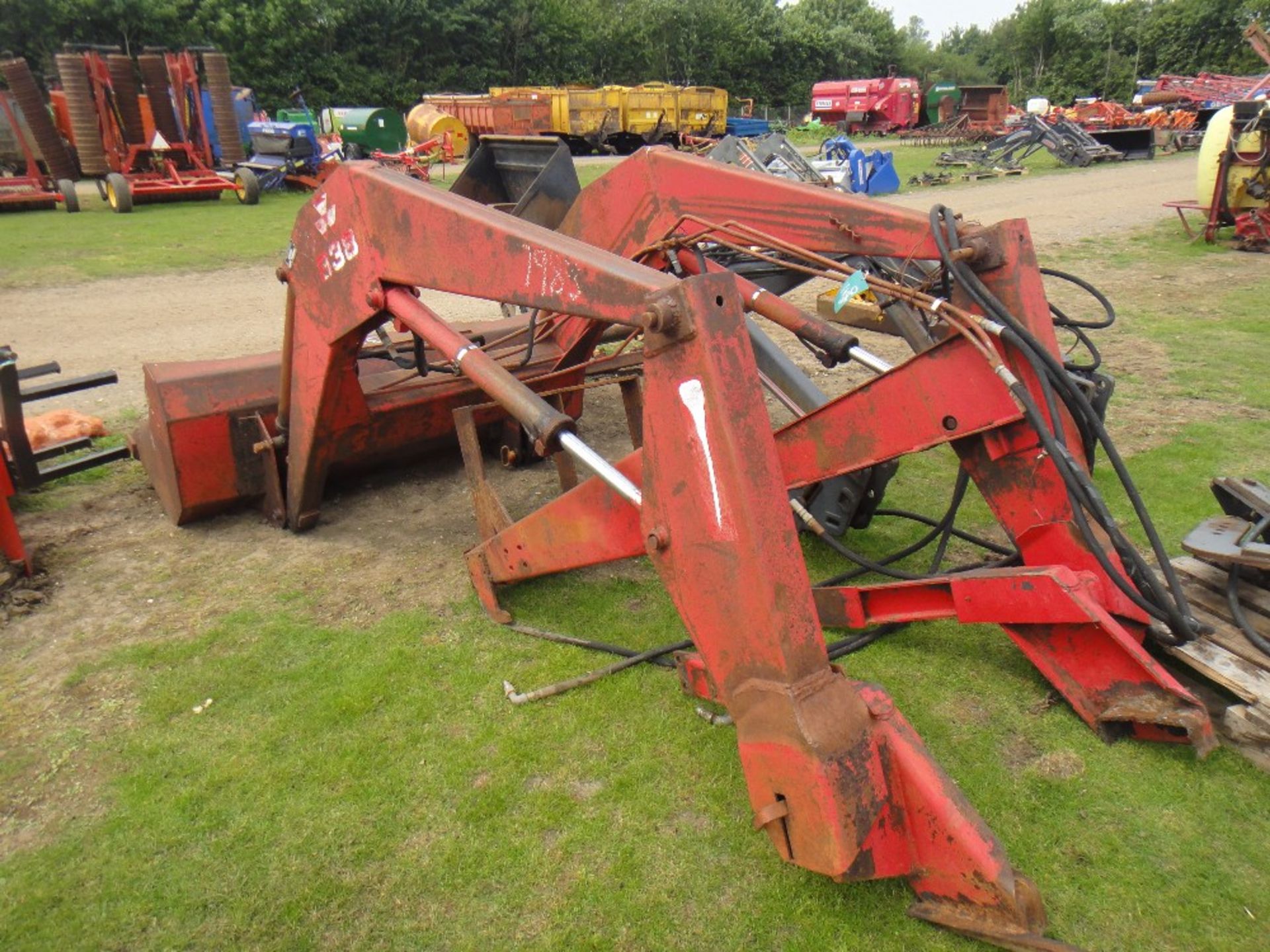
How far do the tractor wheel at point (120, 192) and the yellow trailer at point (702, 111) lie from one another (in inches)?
616

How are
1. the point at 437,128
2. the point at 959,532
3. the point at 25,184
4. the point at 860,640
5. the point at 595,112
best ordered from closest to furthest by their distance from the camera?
the point at 860,640 < the point at 959,532 < the point at 25,184 < the point at 437,128 < the point at 595,112

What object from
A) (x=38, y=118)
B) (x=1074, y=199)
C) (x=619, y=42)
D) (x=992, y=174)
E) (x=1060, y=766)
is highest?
(x=619, y=42)

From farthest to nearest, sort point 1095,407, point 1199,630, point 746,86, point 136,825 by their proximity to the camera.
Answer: point 746,86
point 1095,407
point 1199,630
point 136,825

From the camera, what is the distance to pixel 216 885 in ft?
8.05

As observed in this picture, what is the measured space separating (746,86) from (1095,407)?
4202 centimetres

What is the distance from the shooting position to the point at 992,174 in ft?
66.1

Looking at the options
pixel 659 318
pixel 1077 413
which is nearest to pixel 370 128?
pixel 1077 413

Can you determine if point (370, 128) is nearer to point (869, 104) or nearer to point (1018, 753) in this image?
point (869, 104)

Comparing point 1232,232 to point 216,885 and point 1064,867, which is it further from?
point 216,885

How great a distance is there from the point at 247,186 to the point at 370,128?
263 inches

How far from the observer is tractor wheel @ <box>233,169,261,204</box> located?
50.0 ft

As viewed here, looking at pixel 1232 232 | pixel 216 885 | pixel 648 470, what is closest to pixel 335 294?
pixel 648 470

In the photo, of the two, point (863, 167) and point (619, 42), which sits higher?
point (619, 42)

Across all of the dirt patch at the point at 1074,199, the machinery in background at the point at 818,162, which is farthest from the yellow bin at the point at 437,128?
the dirt patch at the point at 1074,199
